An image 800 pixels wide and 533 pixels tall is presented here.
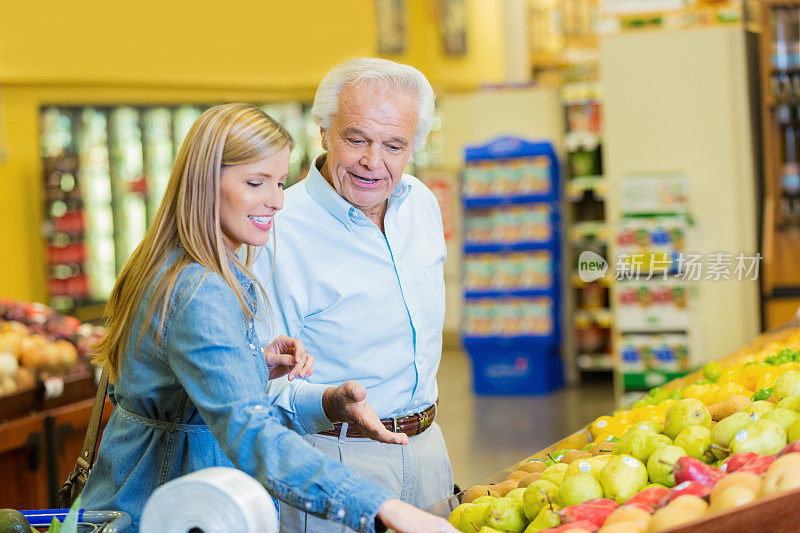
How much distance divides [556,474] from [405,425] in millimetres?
491

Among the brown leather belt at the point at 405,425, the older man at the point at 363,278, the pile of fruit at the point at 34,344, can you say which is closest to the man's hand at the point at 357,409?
the older man at the point at 363,278

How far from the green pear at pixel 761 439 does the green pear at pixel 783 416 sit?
0.03 meters

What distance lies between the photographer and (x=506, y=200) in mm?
7734

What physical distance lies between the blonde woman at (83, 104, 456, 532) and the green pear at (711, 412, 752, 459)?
2.30ft

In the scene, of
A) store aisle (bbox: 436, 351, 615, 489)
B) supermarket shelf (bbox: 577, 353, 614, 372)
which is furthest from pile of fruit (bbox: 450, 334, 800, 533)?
supermarket shelf (bbox: 577, 353, 614, 372)

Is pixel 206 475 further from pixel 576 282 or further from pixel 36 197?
pixel 36 197

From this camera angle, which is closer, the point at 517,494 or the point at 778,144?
the point at 517,494

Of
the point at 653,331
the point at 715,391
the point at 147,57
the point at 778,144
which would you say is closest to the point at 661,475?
the point at 715,391

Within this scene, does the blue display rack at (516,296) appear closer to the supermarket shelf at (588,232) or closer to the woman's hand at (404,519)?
the supermarket shelf at (588,232)

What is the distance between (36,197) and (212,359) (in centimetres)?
831

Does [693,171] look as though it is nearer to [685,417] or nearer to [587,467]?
[685,417]

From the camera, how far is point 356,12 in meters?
12.0

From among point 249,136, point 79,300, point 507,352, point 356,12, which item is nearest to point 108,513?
point 249,136
